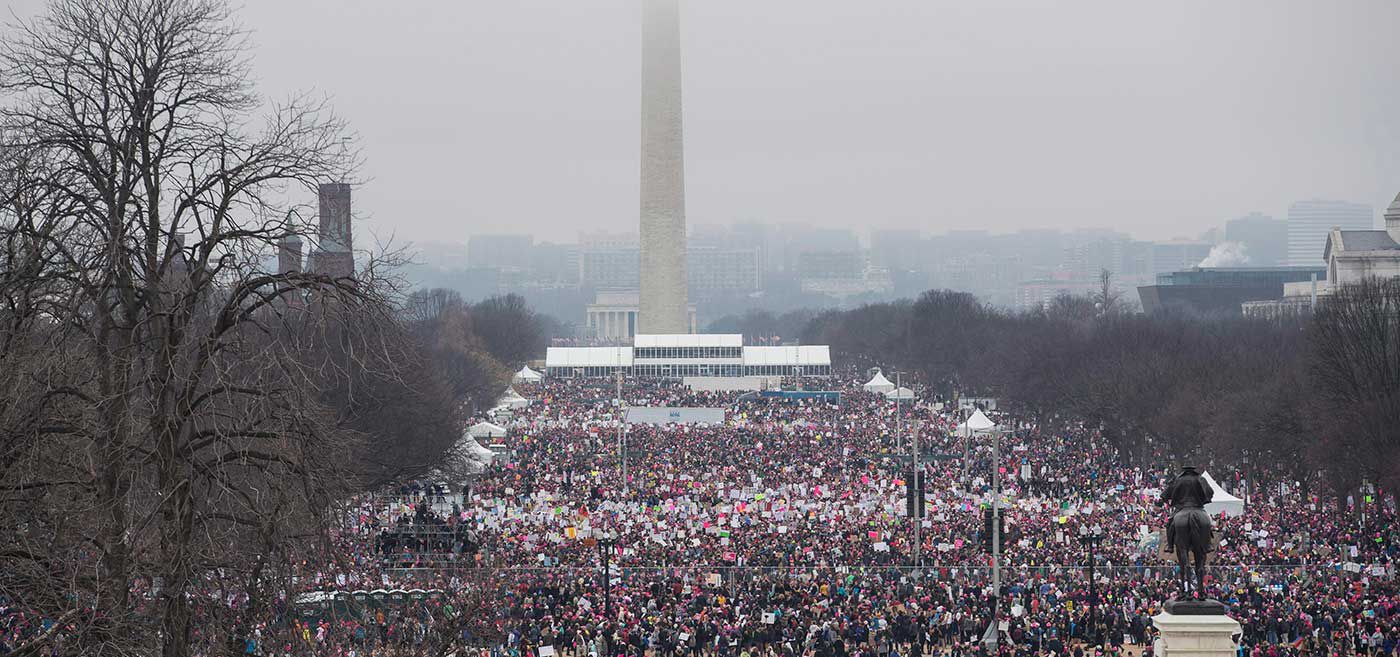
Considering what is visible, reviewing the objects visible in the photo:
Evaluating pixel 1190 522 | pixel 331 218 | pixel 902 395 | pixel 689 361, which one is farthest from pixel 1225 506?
pixel 689 361

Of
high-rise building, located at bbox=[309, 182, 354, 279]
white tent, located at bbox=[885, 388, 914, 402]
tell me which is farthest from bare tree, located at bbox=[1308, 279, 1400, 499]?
white tent, located at bbox=[885, 388, 914, 402]

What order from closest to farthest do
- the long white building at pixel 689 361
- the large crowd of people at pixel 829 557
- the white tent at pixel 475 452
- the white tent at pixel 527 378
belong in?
the large crowd of people at pixel 829 557 < the white tent at pixel 475 452 < the white tent at pixel 527 378 < the long white building at pixel 689 361

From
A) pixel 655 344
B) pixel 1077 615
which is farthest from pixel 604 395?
pixel 1077 615

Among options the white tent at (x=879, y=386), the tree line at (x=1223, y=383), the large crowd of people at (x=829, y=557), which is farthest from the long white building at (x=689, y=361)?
the large crowd of people at (x=829, y=557)

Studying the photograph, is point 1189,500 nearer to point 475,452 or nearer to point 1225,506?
point 1225,506

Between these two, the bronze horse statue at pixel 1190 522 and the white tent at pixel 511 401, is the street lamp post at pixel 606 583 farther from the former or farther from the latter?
the white tent at pixel 511 401

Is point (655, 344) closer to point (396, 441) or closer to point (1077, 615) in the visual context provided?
point (396, 441)
